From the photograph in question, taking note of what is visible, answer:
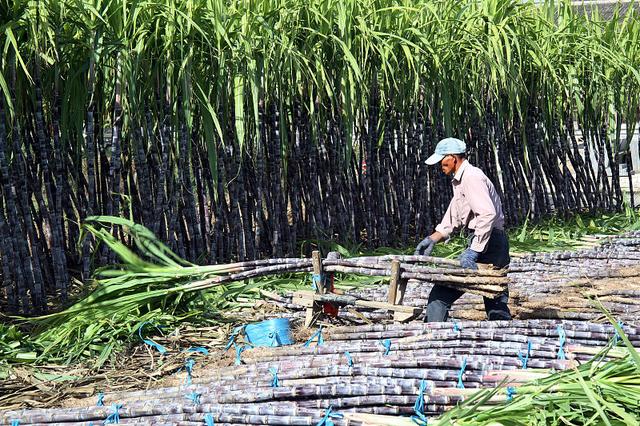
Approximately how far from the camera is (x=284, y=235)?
18.9 ft

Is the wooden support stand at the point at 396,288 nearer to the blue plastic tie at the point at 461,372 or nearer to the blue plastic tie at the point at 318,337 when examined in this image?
Result: the blue plastic tie at the point at 318,337

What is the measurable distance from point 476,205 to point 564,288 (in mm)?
1115

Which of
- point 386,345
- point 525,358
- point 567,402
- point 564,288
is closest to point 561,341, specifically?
point 525,358

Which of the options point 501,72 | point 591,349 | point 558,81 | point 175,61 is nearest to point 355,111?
point 501,72

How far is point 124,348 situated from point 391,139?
3.04 m

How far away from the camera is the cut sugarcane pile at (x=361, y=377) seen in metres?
2.88

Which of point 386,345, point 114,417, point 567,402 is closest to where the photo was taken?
point 567,402

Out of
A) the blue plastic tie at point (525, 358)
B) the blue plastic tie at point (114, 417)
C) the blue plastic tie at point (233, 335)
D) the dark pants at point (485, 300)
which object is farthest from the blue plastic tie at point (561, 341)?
the blue plastic tie at point (114, 417)

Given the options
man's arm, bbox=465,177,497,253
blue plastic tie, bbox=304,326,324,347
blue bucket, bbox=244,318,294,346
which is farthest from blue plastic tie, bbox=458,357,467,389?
man's arm, bbox=465,177,497,253

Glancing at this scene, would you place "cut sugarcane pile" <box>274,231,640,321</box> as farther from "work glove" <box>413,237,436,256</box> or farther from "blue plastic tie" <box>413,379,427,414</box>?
"blue plastic tie" <box>413,379,427,414</box>

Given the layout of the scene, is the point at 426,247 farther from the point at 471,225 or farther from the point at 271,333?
the point at 271,333

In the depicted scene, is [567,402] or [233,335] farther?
[233,335]

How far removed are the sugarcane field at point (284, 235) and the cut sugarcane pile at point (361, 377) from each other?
0.03 feet

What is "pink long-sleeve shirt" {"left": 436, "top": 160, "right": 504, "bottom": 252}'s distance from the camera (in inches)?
169
